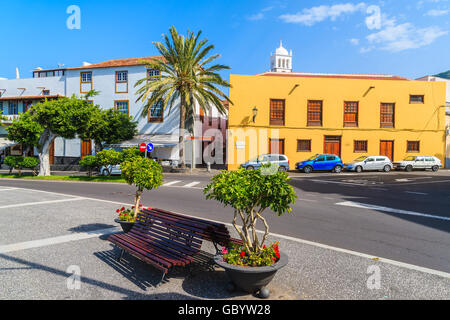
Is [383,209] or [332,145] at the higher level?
[332,145]

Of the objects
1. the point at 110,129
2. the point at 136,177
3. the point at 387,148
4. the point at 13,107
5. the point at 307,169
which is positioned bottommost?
the point at 307,169

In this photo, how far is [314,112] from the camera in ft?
99.0

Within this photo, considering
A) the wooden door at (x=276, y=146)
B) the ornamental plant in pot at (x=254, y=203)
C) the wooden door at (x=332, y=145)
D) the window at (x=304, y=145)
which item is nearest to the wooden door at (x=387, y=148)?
the wooden door at (x=332, y=145)

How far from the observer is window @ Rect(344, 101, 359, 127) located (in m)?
30.4

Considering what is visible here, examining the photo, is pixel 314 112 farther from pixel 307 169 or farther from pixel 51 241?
pixel 51 241

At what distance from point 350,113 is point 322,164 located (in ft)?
25.8

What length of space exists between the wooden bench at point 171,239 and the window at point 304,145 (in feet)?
85.0

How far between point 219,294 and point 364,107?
31.0 meters

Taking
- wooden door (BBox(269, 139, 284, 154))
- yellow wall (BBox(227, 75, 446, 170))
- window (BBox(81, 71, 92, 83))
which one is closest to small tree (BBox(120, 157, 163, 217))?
yellow wall (BBox(227, 75, 446, 170))

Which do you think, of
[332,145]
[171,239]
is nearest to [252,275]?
[171,239]

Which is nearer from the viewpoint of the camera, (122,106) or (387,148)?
(387,148)

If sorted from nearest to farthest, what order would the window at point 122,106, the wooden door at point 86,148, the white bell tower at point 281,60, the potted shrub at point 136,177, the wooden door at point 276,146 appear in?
the potted shrub at point 136,177 → the wooden door at point 276,146 → the window at point 122,106 → the wooden door at point 86,148 → the white bell tower at point 281,60

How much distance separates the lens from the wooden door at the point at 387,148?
100 ft

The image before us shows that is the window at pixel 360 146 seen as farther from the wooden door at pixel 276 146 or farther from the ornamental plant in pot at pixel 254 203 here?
the ornamental plant in pot at pixel 254 203
